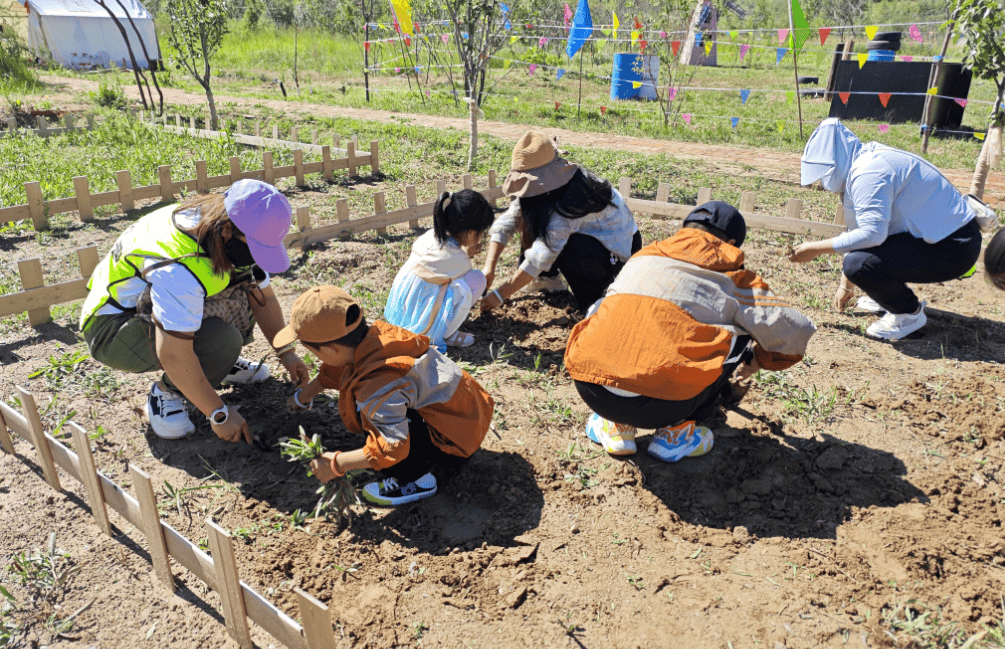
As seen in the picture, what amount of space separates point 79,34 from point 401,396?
→ 25736mm

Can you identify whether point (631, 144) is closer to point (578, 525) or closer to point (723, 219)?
point (723, 219)

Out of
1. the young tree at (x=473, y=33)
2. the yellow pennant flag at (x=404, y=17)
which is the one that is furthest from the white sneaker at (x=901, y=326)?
the yellow pennant flag at (x=404, y=17)

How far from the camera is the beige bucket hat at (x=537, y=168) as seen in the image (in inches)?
Answer: 166

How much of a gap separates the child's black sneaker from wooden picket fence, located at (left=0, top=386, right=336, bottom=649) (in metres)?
0.69

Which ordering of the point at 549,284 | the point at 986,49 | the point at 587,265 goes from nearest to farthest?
the point at 587,265 < the point at 549,284 < the point at 986,49

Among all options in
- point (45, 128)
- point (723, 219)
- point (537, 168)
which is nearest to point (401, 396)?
point (723, 219)

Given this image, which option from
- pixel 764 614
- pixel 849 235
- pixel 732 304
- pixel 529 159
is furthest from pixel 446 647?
pixel 849 235

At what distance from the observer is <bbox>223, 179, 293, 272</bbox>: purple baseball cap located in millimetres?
2748

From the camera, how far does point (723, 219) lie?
2895 mm

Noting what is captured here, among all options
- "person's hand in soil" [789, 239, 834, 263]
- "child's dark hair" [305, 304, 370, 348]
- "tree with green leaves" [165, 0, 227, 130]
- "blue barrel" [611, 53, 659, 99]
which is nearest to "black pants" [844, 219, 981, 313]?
"person's hand in soil" [789, 239, 834, 263]

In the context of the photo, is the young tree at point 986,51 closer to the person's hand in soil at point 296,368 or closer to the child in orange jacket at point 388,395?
the child in orange jacket at point 388,395

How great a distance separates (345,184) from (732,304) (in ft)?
20.4

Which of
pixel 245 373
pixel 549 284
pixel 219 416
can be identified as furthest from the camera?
pixel 549 284

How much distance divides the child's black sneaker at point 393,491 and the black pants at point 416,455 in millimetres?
23
